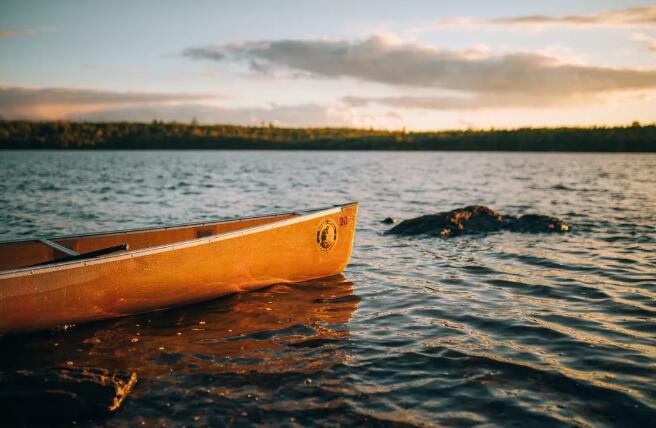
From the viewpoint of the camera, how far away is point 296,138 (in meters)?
155

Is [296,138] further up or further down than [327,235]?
further up

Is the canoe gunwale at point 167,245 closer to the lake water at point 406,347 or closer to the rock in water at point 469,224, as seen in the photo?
the lake water at point 406,347

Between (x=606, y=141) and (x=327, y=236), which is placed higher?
(x=606, y=141)

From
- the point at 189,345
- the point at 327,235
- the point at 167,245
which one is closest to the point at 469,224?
the point at 327,235

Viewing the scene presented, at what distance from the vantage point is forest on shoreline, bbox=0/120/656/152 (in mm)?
104938

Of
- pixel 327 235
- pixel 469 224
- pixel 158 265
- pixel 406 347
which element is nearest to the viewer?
pixel 406 347

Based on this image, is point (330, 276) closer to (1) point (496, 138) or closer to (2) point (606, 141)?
(2) point (606, 141)

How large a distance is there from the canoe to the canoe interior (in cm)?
1

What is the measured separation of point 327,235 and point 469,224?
7.20 metres

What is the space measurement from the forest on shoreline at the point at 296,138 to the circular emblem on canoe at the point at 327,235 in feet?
350

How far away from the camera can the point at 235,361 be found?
607 cm

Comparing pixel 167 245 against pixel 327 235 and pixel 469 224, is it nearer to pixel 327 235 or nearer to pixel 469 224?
pixel 327 235

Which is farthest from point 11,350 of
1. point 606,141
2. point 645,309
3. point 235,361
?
point 606,141

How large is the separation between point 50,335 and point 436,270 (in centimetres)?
712
